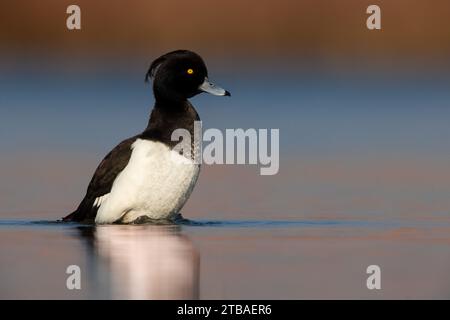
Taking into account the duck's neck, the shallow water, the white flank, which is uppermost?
the duck's neck

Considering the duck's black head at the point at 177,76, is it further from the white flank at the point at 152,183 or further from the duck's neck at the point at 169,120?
the white flank at the point at 152,183

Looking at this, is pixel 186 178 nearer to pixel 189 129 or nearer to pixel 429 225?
pixel 189 129

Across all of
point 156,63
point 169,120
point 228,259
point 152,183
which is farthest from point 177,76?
point 228,259

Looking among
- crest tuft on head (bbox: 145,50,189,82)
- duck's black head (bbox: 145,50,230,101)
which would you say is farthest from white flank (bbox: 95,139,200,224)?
crest tuft on head (bbox: 145,50,189,82)

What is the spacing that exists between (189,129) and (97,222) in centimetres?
107

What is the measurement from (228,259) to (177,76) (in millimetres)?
2765

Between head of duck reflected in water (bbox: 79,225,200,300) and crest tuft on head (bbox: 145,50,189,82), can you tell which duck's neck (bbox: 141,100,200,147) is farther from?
head of duck reflected in water (bbox: 79,225,200,300)

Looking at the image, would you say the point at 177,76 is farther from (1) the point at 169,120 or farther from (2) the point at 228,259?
(2) the point at 228,259

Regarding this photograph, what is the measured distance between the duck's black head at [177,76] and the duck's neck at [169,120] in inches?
2.5

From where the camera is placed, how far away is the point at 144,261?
8898 millimetres

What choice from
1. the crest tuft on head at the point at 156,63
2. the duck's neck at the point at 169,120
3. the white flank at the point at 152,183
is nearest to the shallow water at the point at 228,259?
the white flank at the point at 152,183

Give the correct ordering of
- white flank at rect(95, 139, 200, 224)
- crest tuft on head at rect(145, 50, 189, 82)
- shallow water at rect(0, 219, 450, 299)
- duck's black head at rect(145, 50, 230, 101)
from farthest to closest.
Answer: crest tuft on head at rect(145, 50, 189, 82), duck's black head at rect(145, 50, 230, 101), white flank at rect(95, 139, 200, 224), shallow water at rect(0, 219, 450, 299)

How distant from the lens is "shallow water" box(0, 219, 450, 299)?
26.3ft

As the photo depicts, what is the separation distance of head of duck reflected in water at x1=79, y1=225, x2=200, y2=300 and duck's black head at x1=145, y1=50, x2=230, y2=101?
122cm
